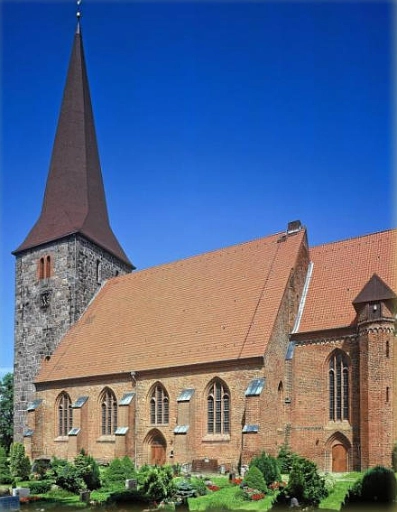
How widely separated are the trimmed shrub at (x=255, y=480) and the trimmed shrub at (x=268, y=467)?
118 cm

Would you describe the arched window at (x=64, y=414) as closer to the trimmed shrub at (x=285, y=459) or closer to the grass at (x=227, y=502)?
the trimmed shrub at (x=285, y=459)

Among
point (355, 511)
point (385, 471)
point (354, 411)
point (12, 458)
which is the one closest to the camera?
point (355, 511)

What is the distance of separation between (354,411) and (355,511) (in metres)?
10.8

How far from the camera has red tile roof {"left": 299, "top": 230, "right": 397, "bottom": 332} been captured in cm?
3206

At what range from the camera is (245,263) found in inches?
1470

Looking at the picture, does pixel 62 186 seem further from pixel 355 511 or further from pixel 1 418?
pixel 355 511

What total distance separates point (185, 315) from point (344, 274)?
8.89 m

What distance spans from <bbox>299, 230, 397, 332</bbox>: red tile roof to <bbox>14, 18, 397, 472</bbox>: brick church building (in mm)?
72

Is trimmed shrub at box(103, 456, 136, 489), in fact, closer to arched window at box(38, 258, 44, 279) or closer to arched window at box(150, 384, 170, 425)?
arched window at box(150, 384, 170, 425)

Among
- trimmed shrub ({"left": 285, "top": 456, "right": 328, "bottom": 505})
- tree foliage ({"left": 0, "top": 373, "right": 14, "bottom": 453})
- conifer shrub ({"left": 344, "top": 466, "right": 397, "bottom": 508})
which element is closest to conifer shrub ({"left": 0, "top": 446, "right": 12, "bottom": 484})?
trimmed shrub ({"left": 285, "top": 456, "right": 328, "bottom": 505})

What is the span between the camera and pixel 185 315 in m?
37.0

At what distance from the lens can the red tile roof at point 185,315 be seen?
33.5 meters

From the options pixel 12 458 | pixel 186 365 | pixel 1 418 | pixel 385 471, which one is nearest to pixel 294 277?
pixel 186 365

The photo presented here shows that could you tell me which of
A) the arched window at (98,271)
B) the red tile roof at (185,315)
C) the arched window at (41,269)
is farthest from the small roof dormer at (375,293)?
the arched window at (41,269)
